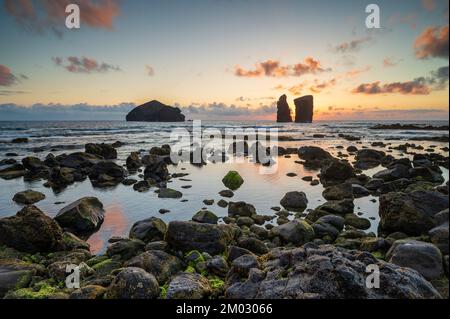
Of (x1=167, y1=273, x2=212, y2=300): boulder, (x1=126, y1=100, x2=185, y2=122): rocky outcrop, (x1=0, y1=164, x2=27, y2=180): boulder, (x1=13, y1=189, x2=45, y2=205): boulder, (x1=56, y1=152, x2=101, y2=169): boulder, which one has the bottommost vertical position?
(x1=13, y1=189, x2=45, y2=205): boulder

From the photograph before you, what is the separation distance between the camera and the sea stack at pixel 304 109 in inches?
6102

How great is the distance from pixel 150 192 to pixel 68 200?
3.84 meters

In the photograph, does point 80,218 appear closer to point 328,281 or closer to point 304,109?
point 328,281

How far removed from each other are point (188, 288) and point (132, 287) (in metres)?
0.95

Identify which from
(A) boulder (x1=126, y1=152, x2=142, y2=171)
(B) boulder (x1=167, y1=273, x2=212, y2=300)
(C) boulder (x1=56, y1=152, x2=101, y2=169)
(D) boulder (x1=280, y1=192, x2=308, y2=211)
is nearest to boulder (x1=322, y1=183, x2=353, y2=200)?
(D) boulder (x1=280, y1=192, x2=308, y2=211)

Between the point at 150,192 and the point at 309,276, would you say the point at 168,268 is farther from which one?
the point at 150,192

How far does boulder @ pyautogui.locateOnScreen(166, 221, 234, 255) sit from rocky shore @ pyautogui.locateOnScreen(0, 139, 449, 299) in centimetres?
3

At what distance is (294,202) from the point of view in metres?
12.9

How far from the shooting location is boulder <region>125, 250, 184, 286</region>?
6.37 meters

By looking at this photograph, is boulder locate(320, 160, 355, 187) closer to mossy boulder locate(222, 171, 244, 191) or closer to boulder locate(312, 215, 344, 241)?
mossy boulder locate(222, 171, 244, 191)

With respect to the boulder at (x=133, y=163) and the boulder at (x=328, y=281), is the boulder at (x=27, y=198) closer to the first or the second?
the boulder at (x=133, y=163)
